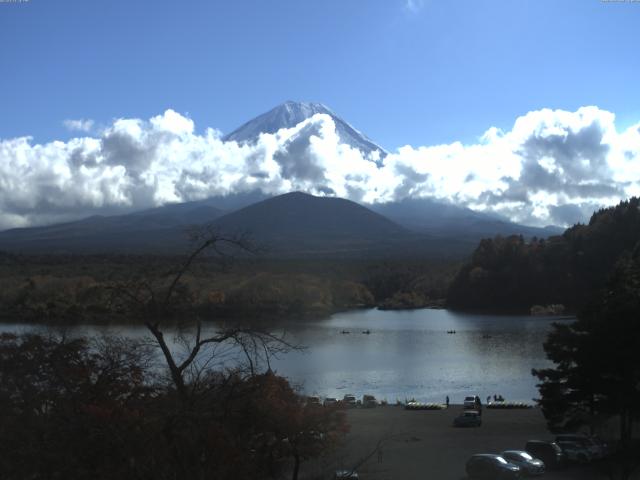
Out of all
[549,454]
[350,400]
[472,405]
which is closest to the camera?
[549,454]

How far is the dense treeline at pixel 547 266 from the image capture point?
147 ft

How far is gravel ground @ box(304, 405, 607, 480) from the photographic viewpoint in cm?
884

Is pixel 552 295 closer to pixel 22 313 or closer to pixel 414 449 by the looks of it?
pixel 22 313

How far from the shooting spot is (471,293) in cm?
5009

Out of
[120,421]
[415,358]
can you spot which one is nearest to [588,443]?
[120,421]

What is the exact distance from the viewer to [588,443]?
9516mm

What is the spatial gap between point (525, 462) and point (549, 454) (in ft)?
2.64

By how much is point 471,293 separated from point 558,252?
21.3 feet

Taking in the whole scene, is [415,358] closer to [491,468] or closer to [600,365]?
[600,365]

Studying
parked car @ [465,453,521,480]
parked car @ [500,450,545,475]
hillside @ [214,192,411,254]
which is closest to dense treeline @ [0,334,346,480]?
parked car @ [465,453,521,480]

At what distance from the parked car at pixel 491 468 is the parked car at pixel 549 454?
110 centimetres

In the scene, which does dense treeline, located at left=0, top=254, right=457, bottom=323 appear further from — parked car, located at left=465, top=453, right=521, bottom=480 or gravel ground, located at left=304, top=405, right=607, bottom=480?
parked car, located at left=465, top=453, right=521, bottom=480

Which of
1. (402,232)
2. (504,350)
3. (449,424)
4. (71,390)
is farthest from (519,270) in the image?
(402,232)

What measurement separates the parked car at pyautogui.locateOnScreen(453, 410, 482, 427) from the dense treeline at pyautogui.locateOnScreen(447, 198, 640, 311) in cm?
3217
